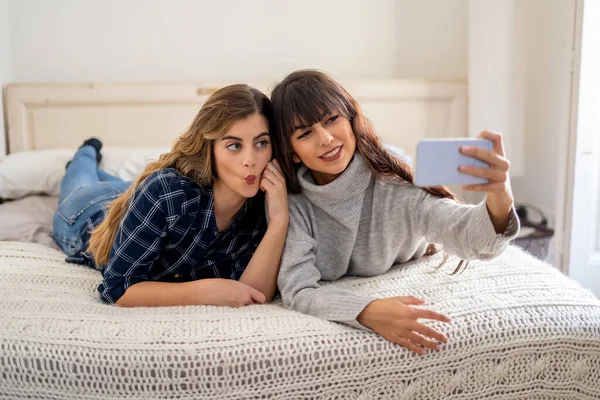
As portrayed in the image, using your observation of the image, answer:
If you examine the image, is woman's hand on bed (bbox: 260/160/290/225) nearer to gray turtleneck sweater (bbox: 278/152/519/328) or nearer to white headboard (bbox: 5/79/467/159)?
gray turtleneck sweater (bbox: 278/152/519/328)

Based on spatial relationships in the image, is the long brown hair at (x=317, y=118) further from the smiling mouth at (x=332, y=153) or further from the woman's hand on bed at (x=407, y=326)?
the woman's hand on bed at (x=407, y=326)

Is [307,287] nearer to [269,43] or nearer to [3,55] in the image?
[269,43]

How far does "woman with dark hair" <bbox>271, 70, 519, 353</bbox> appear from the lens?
116cm

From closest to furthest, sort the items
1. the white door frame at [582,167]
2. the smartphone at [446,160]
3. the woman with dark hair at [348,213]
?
the smartphone at [446,160] → the woman with dark hair at [348,213] → the white door frame at [582,167]

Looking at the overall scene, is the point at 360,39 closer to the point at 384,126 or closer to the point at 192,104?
the point at 384,126

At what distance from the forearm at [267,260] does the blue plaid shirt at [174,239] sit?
0.31ft

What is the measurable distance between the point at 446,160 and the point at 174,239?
0.68 metres

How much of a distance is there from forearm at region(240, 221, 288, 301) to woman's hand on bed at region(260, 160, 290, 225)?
0.02 meters

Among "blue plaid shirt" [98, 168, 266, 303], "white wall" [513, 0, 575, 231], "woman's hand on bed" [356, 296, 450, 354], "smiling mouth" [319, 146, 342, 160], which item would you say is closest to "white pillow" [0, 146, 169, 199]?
"blue plaid shirt" [98, 168, 266, 303]

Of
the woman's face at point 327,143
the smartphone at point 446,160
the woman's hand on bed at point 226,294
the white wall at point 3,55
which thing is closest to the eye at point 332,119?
the woman's face at point 327,143

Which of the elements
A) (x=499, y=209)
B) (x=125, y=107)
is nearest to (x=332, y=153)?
(x=499, y=209)

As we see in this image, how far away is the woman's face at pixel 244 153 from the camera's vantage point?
1.33 meters

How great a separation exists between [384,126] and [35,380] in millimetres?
1908

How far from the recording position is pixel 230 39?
2672 mm
